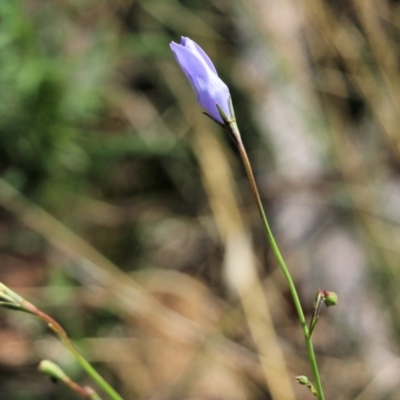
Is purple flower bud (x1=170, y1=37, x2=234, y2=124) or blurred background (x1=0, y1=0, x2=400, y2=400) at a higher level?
purple flower bud (x1=170, y1=37, x2=234, y2=124)

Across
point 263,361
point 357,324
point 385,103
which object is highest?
point 385,103

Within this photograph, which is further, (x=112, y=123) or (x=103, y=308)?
(x=112, y=123)

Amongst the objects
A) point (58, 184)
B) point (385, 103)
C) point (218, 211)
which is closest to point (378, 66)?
point (385, 103)

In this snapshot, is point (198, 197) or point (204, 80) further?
point (198, 197)

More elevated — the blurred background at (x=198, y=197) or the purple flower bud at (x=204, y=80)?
the purple flower bud at (x=204, y=80)

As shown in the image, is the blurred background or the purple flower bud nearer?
the purple flower bud

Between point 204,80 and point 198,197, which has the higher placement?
point 204,80

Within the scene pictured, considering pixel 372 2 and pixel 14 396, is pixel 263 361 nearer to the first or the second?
pixel 14 396

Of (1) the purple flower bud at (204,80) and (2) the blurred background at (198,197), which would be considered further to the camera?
(2) the blurred background at (198,197)
